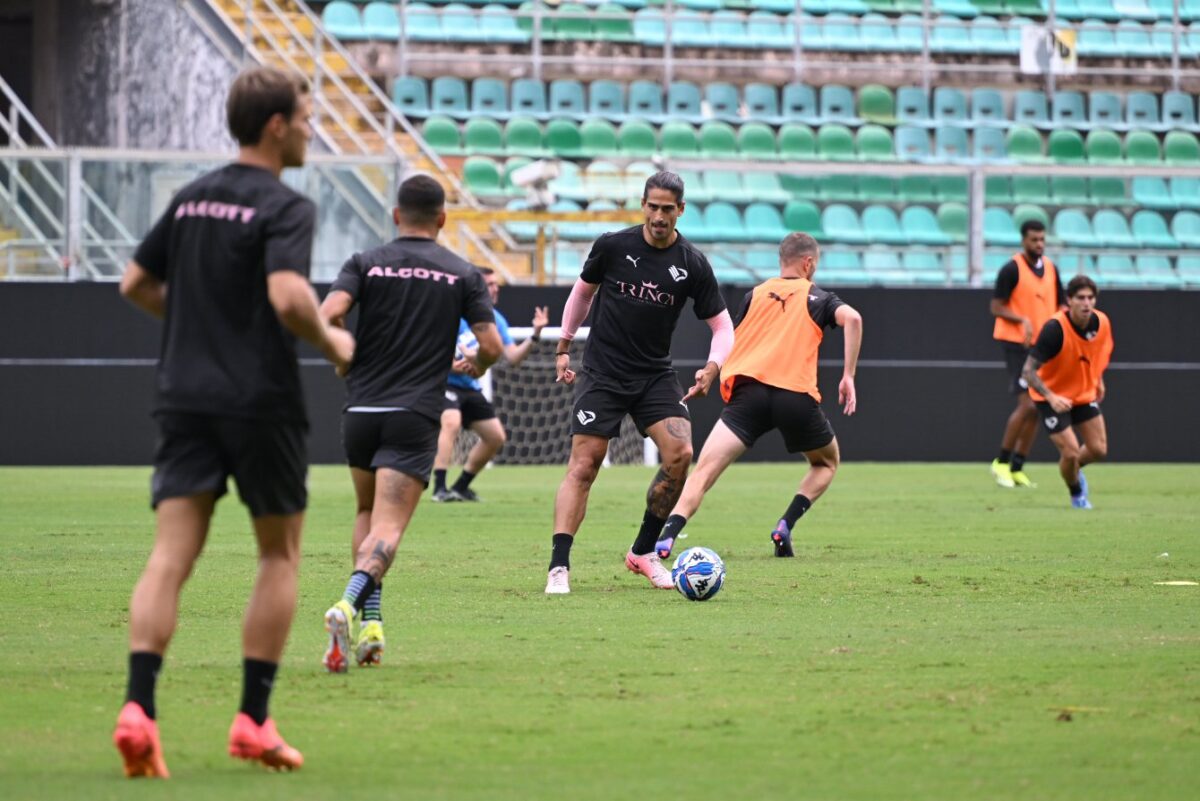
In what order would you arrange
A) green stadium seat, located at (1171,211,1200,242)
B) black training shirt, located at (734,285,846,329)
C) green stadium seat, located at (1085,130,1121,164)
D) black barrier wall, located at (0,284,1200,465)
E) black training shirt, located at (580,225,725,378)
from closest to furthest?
black training shirt, located at (580,225,725,378), black training shirt, located at (734,285,846,329), black barrier wall, located at (0,284,1200,465), green stadium seat, located at (1171,211,1200,242), green stadium seat, located at (1085,130,1121,164)

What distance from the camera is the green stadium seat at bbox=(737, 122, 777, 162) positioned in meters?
29.0

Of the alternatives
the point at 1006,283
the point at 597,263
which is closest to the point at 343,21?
the point at 1006,283

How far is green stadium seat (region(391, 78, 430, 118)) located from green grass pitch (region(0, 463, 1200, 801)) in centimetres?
1573

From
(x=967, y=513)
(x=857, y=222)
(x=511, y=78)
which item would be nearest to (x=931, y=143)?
(x=857, y=222)

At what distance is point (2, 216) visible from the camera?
2189 centimetres

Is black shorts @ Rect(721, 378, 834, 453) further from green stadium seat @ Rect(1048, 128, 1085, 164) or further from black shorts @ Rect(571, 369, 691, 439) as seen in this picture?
green stadium seat @ Rect(1048, 128, 1085, 164)

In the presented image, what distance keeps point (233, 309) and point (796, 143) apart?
24.5 metres

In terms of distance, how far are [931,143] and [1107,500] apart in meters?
13.2

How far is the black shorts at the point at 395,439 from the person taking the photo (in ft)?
25.1

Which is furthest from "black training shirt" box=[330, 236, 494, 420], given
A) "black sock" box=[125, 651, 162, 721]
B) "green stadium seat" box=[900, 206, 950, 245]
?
"green stadium seat" box=[900, 206, 950, 245]

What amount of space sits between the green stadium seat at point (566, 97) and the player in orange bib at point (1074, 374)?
14.0 metres

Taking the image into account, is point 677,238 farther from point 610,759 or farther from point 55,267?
point 55,267

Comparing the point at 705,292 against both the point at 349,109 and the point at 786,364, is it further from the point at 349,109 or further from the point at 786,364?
the point at 349,109

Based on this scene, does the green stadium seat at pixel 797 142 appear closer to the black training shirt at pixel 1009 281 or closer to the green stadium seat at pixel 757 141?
the green stadium seat at pixel 757 141
